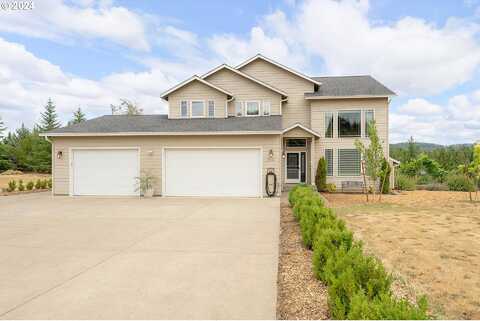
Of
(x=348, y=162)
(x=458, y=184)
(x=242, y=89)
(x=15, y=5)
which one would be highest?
(x=15, y=5)

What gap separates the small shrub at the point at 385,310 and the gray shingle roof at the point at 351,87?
16811mm

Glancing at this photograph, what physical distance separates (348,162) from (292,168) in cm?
328

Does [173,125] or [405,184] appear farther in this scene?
[405,184]

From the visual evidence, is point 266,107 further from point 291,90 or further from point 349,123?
point 349,123

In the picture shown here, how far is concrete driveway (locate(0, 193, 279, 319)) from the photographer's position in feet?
11.3

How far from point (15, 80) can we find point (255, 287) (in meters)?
25.3

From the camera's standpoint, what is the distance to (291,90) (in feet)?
62.2

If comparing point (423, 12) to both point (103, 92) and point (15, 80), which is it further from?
point (103, 92)

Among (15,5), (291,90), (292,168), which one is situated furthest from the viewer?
(291,90)

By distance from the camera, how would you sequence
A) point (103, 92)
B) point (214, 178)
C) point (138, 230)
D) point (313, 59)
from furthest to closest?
point (103, 92) < point (313, 59) < point (214, 178) < point (138, 230)

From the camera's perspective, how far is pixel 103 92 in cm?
3584

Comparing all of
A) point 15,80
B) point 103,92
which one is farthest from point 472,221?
point 103,92

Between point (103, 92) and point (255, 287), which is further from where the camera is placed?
point (103, 92)

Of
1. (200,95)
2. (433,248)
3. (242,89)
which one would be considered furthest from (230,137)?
(433,248)
